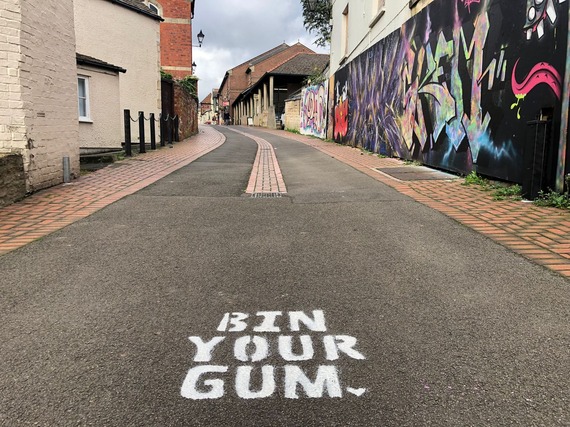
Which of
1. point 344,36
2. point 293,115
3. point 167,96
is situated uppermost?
point 344,36

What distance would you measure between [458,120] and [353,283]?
5779 mm

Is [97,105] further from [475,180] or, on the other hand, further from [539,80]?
[539,80]

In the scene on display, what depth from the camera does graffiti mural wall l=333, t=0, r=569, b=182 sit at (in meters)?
6.11

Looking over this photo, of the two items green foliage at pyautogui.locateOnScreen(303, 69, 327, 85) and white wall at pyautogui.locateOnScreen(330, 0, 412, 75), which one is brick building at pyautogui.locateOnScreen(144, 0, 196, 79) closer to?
green foliage at pyautogui.locateOnScreen(303, 69, 327, 85)

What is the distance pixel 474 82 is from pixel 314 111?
17866 mm

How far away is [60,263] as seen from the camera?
161 inches

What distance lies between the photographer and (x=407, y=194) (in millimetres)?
7133

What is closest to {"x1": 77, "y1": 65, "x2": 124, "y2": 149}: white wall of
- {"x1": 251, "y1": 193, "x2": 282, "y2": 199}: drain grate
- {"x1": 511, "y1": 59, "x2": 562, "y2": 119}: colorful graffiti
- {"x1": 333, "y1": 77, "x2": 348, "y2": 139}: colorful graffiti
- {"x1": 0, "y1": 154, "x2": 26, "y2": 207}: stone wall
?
{"x1": 0, "y1": 154, "x2": 26, "y2": 207}: stone wall

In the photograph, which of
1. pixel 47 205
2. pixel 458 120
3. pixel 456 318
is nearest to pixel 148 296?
pixel 456 318

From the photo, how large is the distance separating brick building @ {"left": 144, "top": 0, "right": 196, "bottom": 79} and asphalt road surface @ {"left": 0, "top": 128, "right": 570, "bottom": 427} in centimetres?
3015

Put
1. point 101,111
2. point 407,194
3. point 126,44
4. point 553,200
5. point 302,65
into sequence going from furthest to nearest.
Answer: point 302,65 → point 126,44 → point 101,111 → point 407,194 → point 553,200

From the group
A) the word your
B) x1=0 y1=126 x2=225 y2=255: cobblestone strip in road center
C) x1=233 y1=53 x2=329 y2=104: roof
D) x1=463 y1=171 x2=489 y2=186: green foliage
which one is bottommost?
the word your

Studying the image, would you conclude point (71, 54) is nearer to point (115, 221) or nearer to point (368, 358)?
point (115, 221)

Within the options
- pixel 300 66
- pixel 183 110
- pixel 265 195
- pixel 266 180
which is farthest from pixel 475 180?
pixel 300 66
